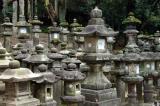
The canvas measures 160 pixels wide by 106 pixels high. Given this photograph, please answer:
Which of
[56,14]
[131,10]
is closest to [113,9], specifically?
[131,10]

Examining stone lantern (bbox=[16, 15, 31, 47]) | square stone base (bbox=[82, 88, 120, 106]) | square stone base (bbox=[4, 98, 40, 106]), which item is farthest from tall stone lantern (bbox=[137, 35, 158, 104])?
stone lantern (bbox=[16, 15, 31, 47])

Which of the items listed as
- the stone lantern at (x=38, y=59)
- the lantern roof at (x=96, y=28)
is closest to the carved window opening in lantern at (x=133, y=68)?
the lantern roof at (x=96, y=28)

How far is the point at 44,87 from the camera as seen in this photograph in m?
6.79

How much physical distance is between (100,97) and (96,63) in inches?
35.8

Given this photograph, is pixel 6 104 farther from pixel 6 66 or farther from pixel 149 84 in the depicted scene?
pixel 149 84

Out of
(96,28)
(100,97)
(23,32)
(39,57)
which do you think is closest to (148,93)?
(100,97)

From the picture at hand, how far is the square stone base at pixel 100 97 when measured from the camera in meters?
8.38

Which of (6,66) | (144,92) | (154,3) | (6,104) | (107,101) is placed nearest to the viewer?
(6,104)

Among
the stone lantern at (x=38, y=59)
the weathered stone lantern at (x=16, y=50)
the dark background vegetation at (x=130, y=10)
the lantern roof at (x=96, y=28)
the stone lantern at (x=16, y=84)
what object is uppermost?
the dark background vegetation at (x=130, y=10)

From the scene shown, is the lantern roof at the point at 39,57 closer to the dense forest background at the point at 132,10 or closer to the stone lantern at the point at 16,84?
the stone lantern at the point at 16,84

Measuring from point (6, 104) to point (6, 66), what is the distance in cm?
106

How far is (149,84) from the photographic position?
10234 mm

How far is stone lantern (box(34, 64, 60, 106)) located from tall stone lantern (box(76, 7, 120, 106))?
1.78 m

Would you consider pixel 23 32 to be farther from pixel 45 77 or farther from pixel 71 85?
pixel 45 77
